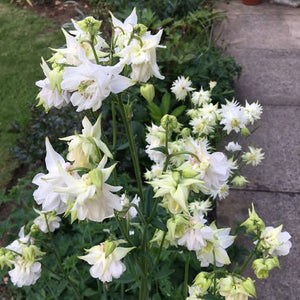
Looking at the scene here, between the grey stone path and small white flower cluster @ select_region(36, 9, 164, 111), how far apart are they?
1.80 m

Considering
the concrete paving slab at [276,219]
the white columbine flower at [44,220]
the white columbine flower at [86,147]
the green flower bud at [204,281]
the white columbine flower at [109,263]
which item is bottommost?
the concrete paving slab at [276,219]

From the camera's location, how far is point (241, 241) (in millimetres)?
2787

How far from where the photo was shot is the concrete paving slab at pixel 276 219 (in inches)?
98.7

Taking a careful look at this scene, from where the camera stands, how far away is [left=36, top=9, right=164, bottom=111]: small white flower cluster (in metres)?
1.11

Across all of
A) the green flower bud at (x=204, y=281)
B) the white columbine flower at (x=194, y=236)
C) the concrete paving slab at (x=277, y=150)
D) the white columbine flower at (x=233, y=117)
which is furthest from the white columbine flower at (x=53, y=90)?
the concrete paving slab at (x=277, y=150)

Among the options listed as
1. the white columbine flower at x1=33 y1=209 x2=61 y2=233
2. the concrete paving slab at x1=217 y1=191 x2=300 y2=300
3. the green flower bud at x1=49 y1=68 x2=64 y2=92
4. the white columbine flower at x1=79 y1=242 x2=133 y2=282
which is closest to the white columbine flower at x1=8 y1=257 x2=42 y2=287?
the white columbine flower at x1=33 y1=209 x2=61 y2=233

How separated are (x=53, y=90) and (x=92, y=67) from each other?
A: 0.19 metres

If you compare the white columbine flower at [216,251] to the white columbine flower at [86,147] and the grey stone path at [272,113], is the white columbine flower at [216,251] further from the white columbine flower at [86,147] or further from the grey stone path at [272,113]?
the grey stone path at [272,113]

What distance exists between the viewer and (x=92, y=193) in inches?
40.1

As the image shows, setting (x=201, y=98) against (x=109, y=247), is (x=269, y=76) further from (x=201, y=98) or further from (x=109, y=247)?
(x=109, y=247)

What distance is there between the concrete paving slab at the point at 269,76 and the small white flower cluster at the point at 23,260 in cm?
293

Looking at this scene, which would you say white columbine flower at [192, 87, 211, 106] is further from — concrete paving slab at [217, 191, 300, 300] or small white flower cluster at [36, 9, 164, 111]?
small white flower cluster at [36, 9, 164, 111]

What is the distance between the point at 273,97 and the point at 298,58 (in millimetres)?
914

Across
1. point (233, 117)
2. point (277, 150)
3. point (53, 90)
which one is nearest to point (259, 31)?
point (277, 150)
